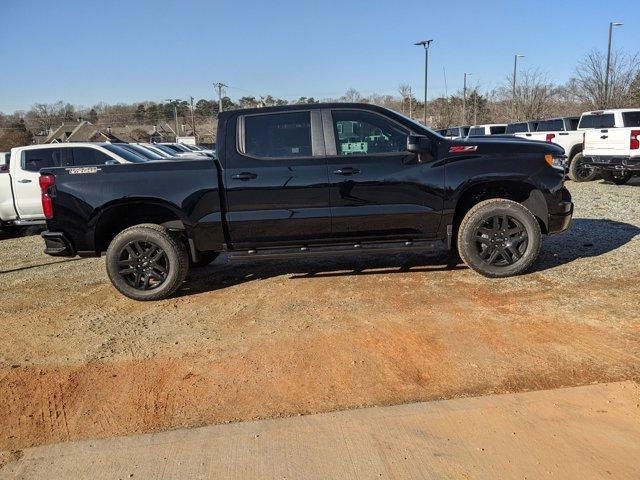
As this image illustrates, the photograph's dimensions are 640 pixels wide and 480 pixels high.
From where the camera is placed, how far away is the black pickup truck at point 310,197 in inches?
207

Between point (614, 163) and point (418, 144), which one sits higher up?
point (418, 144)

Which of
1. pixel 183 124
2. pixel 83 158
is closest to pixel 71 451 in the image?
pixel 83 158

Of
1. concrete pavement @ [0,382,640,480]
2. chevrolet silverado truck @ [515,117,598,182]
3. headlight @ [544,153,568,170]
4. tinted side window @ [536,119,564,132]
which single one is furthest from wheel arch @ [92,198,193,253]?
tinted side window @ [536,119,564,132]

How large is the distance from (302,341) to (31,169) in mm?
8459

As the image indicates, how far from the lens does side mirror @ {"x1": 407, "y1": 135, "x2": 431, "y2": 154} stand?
5.10m

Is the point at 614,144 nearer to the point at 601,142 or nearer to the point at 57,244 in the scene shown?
the point at 601,142

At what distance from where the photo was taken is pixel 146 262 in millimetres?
5406

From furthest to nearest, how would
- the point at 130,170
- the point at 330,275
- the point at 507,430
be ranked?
the point at 330,275 → the point at 130,170 → the point at 507,430

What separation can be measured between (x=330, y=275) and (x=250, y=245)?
1.05 metres

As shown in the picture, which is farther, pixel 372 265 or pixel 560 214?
pixel 372 265

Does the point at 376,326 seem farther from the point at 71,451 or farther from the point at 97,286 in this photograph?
the point at 97,286

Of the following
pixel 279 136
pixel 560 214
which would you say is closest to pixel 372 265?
pixel 279 136

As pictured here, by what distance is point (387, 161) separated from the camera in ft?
17.4

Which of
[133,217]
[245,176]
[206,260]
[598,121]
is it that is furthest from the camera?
[598,121]
